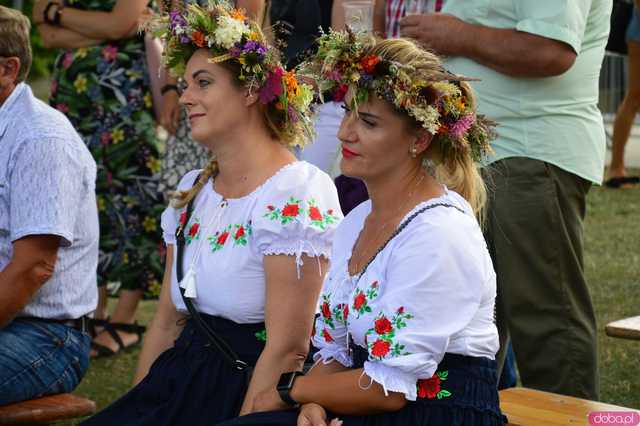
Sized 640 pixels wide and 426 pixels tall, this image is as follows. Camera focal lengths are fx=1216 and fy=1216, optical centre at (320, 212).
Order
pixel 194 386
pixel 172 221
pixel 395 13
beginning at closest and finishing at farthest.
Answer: pixel 194 386 → pixel 172 221 → pixel 395 13

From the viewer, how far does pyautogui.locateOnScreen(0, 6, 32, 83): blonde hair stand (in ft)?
14.2

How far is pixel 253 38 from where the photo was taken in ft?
12.1

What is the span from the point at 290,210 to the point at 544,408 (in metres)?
0.96

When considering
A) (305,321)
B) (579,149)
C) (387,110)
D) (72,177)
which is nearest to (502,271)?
(579,149)

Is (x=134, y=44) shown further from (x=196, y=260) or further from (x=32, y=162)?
(x=196, y=260)

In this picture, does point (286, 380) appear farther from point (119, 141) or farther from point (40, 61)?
point (40, 61)

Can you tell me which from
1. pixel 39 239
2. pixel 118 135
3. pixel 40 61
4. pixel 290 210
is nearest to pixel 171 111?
pixel 118 135

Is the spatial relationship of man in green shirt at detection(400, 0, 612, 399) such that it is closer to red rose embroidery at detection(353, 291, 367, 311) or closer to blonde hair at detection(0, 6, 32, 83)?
red rose embroidery at detection(353, 291, 367, 311)

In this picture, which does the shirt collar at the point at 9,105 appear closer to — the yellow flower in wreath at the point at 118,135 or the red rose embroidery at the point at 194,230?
the red rose embroidery at the point at 194,230

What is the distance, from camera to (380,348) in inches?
114

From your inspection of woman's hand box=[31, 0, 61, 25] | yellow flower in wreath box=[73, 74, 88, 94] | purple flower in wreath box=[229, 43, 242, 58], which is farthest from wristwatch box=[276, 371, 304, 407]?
woman's hand box=[31, 0, 61, 25]

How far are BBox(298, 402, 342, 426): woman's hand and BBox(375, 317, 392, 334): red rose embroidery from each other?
27 cm

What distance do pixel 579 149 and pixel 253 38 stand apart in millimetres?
1193

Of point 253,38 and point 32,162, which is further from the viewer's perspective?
point 32,162
